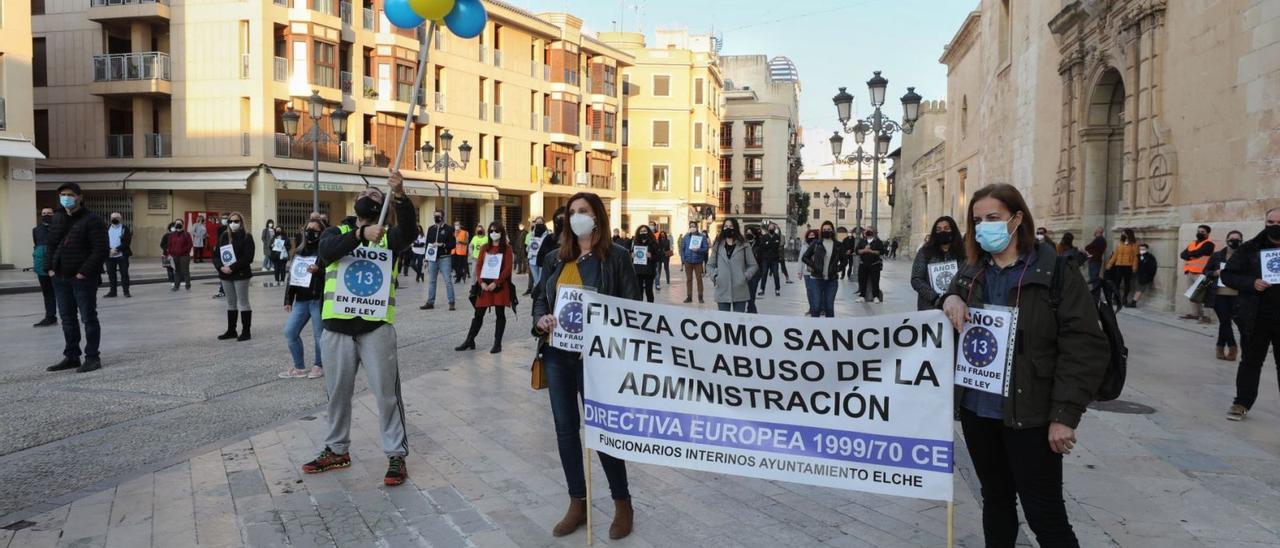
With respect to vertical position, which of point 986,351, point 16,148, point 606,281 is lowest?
point 986,351

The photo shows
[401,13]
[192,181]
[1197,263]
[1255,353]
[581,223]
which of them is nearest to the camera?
[581,223]

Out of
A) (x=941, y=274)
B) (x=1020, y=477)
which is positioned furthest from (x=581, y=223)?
(x=941, y=274)

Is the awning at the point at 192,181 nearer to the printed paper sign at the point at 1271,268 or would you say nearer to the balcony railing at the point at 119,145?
the balcony railing at the point at 119,145

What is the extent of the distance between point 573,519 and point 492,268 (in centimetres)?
650

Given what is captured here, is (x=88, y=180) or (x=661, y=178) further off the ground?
(x=661, y=178)

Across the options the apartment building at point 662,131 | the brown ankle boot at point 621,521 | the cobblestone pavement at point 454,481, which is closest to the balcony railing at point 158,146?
the cobblestone pavement at point 454,481

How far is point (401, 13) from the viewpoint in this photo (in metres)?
5.61

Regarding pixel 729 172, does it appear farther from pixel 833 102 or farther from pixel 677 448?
pixel 677 448

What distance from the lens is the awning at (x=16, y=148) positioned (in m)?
25.3

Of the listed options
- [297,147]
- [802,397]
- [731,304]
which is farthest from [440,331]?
[297,147]

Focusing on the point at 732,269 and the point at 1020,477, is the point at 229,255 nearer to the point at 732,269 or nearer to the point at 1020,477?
the point at 732,269

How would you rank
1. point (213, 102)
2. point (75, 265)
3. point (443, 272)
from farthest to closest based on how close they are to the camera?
point (213, 102) → point (443, 272) → point (75, 265)

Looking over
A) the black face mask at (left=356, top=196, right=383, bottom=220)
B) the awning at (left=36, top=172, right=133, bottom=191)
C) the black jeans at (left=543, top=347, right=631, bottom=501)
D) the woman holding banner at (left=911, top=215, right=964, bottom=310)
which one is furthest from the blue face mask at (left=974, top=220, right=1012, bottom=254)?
the awning at (left=36, top=172, right=133, bottom=191)

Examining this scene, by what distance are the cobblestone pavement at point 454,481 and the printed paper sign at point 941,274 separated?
172 cm
